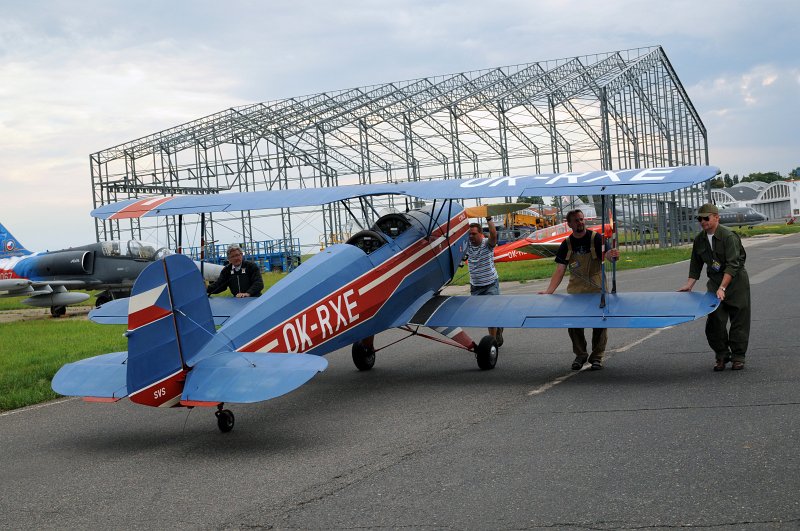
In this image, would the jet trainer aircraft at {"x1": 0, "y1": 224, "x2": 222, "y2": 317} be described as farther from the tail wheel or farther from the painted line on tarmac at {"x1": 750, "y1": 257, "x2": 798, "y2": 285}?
the painted line on tarmac at {"x1": 750, "y1": 257, "x2": 798, "y2": 285}

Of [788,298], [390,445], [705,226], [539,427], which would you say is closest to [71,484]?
[390,445]

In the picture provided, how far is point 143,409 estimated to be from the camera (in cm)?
909

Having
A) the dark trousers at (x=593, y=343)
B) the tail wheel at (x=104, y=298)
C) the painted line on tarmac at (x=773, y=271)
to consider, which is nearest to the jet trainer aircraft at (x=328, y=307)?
the dark trousers at (x=593, y=343)

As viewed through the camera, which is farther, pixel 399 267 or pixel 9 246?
pixel 9 246

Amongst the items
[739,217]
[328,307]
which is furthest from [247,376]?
[739,217]

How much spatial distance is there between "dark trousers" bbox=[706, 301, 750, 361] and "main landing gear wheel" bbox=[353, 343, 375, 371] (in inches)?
167

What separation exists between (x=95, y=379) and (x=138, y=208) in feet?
13.8

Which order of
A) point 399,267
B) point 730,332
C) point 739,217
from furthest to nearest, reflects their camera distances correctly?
point 739,217 → point 399,267 → point 730,332

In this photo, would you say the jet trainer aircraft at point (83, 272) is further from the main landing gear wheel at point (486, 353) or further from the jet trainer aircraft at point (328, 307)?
the main landing gear wheel at point (486, 353)

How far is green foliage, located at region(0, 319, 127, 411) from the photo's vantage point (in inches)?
419

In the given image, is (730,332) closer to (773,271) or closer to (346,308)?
(346,308)

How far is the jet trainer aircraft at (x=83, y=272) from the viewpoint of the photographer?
2367 cm

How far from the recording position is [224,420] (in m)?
7.46

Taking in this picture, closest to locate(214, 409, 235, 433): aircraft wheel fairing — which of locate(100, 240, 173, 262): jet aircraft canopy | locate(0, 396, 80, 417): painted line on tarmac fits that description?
locate(0, 396, 80, 417): painted line on tarmac
